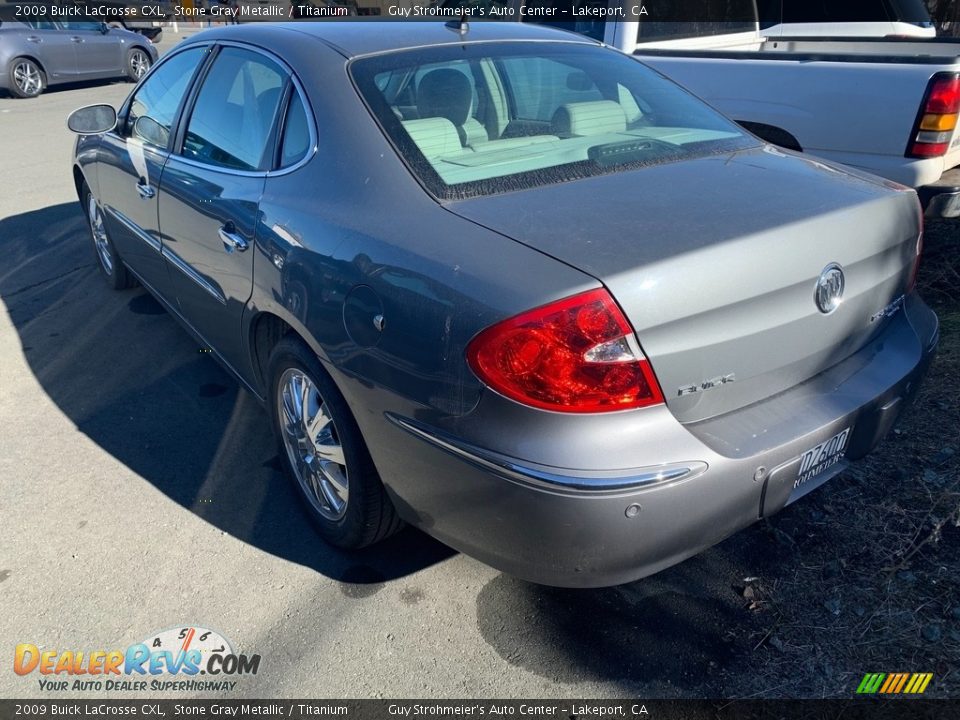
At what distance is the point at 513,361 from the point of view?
6.31 ft

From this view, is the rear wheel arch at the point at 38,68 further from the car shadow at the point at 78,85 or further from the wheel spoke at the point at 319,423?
the wheel spoke at the point at 319,423

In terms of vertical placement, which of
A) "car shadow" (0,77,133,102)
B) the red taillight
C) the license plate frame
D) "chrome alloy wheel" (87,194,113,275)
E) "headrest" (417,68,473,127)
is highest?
"headrest" (417,68,473,127)

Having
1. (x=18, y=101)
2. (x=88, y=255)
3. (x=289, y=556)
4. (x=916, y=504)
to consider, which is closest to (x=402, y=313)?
(x=289, y=556)

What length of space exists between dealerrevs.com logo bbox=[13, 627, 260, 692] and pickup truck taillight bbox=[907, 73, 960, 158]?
3952 mm

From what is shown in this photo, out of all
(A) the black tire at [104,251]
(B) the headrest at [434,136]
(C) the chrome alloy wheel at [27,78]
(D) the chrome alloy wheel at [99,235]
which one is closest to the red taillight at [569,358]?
(B) the headrest at [434,136]

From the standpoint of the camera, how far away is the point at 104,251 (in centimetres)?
518

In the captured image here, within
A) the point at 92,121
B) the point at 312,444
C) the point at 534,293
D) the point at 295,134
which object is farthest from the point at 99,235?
the point at 534,293

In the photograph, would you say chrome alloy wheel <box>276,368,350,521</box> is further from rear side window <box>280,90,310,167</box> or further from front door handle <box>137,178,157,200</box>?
front door handle <box>137,178,157,200</box>

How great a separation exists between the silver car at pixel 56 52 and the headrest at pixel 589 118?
45.1 ft

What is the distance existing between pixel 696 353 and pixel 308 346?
1250 millimetres

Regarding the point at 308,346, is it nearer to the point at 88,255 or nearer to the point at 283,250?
the point at 283,250

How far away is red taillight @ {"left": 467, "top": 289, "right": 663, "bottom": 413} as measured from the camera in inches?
74.2

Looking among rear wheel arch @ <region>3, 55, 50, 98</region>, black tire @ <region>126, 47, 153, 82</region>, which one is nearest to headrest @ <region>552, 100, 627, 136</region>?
rear wheel arch @ <region>3, 55, 50, 98</region>

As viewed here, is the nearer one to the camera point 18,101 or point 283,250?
point 283,250
